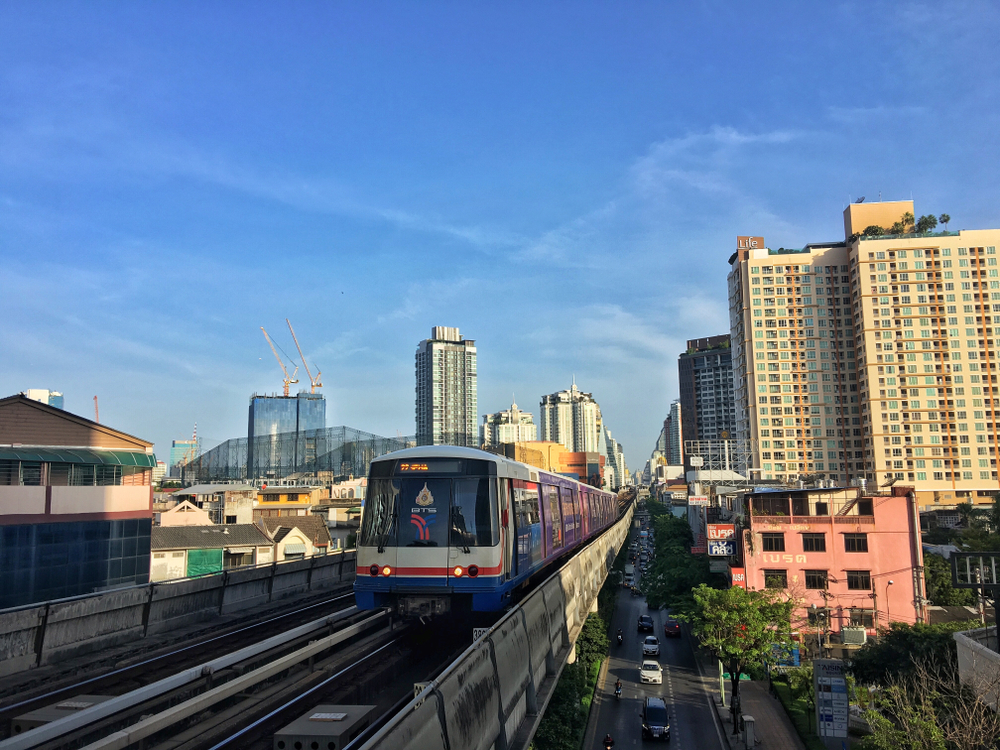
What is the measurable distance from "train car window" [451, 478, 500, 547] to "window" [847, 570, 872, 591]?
3297 cm

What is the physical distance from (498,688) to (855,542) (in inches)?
1399

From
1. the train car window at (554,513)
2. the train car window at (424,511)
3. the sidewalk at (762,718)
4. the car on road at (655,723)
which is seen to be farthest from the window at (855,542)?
the train car window at (424,511)

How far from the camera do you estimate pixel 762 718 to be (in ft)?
112

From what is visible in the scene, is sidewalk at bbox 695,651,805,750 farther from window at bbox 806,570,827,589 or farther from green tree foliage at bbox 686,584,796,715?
window at bbox 806,570,827,589

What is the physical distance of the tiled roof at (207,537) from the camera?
42.1 m

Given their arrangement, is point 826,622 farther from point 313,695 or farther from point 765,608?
point 313,695

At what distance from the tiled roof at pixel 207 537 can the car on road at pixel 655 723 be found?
25.4 m

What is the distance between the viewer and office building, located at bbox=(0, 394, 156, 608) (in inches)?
846

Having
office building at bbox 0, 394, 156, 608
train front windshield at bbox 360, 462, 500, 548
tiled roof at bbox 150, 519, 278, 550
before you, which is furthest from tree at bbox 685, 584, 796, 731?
tiled roof at bbox 150, 519, 278, 550

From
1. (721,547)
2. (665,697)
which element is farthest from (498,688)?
(721,547)

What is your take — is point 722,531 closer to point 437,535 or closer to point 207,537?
point 207,537

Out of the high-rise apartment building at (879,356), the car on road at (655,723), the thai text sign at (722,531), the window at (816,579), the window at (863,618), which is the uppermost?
the high-rise apartment building at (879,356)

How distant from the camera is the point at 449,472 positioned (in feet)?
49.2

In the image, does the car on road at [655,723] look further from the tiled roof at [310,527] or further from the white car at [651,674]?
the tiled roof at [310,527]
